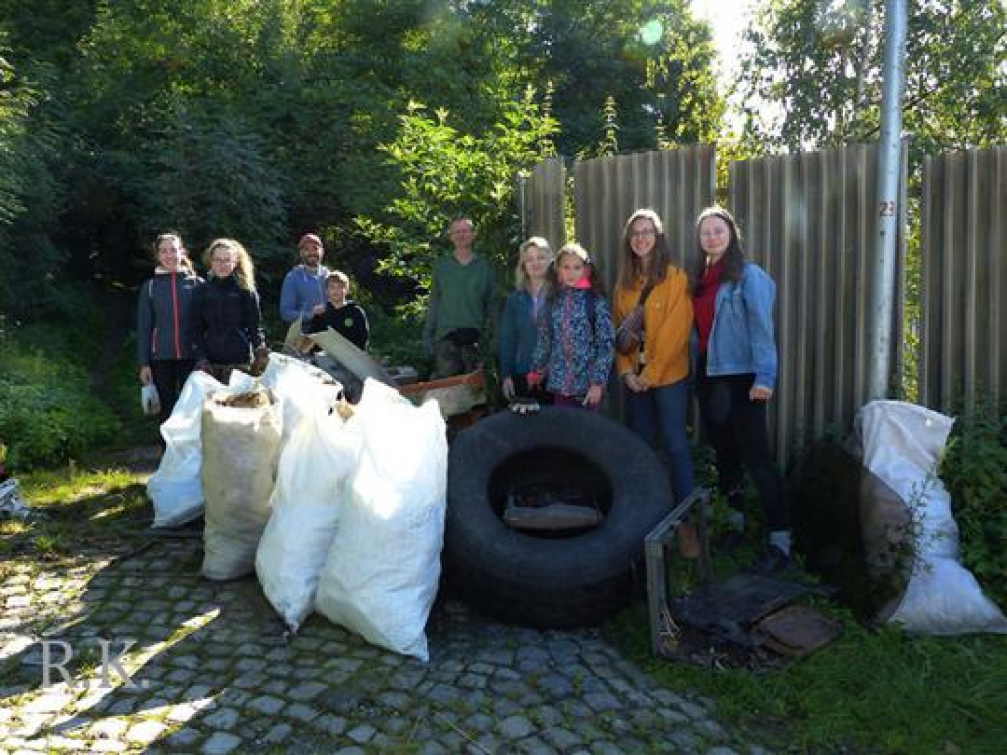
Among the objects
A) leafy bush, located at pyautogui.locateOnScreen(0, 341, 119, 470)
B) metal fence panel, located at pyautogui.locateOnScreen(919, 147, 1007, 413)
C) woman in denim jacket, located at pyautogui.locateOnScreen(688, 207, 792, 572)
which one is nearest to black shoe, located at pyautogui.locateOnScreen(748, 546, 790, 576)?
woman in denim jacket, located at pyautogui.locateOnScreen(688, 207, 792, 572)

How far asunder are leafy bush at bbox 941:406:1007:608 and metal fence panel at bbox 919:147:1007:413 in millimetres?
265

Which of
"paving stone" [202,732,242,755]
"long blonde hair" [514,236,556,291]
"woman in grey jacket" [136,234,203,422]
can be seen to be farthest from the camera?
"woman in grey jacket" [136,234,203,422]

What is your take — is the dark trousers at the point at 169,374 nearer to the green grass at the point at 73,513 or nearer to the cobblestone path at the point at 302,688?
the green grass at the point at 73,513

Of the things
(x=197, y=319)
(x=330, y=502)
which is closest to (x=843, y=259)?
(x=330, y=502)

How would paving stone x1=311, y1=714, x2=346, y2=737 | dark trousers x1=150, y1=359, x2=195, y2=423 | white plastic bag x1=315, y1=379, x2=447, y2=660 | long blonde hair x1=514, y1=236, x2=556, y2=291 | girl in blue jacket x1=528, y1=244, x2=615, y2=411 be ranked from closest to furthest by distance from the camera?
1. paving stone x1=311, y1=714, x2=346, y2=737
2. white plastic bag x1=315, y1=379, x2=447, y2=660
3. girl in blue jacket x1=528, y1=244, x2=615, y2=411
4. long blonde hair x1=514, y1=236, x2=556, y2=291
5. dark trousers x1=150, y1=359, x2=195, y2=423

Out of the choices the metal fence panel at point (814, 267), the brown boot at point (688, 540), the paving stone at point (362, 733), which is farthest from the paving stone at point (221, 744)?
the metal fence panel at point (814, 267)

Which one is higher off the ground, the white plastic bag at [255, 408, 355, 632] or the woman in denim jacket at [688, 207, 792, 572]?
the woman in denim jacket at [688, 207, 792, 572]

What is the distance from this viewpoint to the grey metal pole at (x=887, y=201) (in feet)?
12.9

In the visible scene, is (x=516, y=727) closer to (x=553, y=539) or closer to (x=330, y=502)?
(x=553, y=539)

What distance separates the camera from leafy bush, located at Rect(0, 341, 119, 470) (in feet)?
22.1

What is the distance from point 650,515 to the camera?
368cm

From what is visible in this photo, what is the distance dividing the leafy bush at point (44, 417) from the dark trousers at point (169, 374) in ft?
5.65

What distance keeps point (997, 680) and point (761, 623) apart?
81cm

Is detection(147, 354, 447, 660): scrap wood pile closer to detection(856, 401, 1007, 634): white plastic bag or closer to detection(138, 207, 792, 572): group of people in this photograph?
detection(138, 207, 792, 572): group of people
